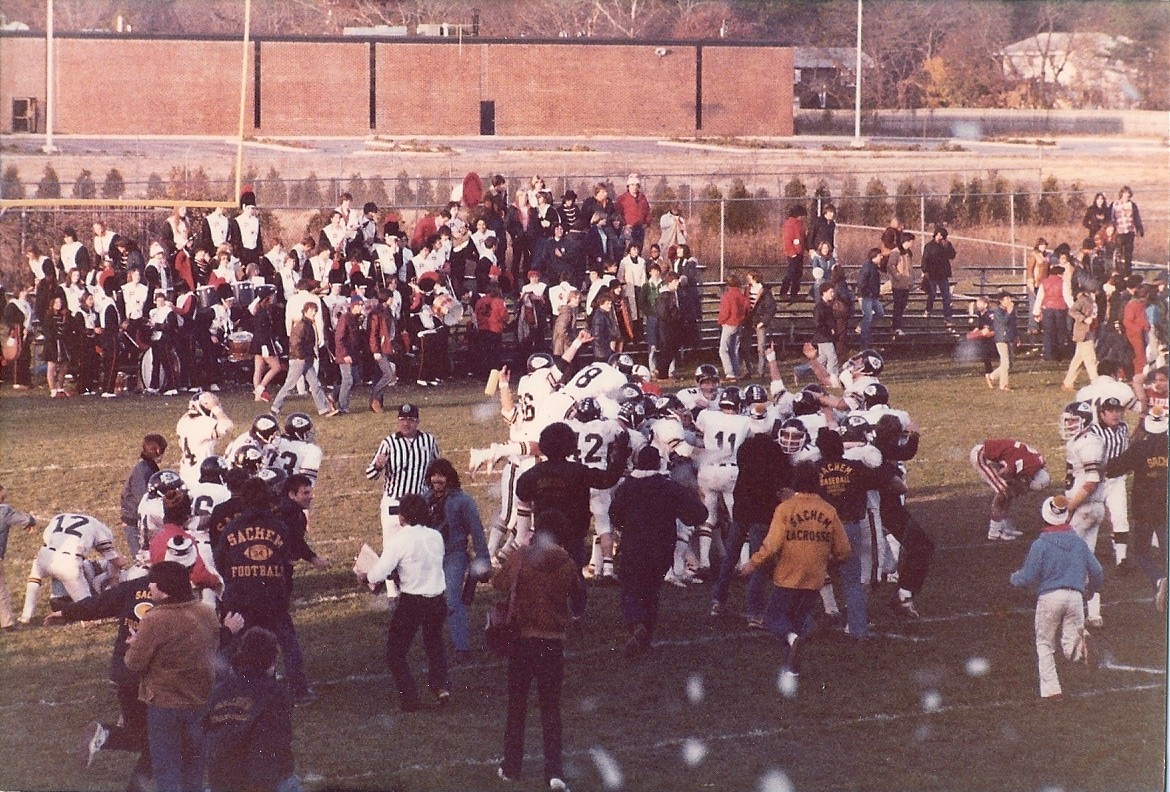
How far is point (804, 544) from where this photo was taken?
10133 millimetres

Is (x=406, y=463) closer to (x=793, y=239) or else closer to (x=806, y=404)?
(x=806, y=404)

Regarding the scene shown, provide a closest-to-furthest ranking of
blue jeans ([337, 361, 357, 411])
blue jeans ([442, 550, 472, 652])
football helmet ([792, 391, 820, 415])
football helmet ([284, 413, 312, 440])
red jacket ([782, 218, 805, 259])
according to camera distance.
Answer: blue jeans ([442, 550, 472, 652])
football helmet ([284, 413, 312, 440])
football helmet ([792, 391, 820, 415])
blue jeans ([337, 361, 357, 411])
red jacket ([782, 218, 805, 259])

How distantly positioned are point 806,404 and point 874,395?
0.58 metres

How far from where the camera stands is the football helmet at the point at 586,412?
11.8m

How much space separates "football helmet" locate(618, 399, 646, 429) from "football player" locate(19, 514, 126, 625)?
3825mm

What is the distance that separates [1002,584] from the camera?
42.6 ft

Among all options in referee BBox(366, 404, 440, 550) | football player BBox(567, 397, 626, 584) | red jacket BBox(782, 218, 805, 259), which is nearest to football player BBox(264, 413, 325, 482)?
referee BBox(366, 404, 440, 550)

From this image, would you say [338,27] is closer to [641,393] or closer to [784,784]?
[641,393]

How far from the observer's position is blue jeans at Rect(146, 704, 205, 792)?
25.5 feet

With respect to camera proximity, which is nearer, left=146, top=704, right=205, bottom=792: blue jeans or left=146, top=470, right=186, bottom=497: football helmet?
left=146, top=704, right=205, bottom=792: blue jeans

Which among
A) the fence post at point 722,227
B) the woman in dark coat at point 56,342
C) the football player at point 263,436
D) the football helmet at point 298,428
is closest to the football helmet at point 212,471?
the football player at point 263,436

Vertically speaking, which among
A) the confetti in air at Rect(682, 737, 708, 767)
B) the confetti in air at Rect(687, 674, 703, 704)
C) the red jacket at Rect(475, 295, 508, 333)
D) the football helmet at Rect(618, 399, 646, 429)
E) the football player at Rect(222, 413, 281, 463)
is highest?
the red jacket at Rect(475, 295, 508, 333)

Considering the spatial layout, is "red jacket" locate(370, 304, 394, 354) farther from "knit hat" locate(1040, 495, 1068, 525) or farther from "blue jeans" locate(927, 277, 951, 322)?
"knit hat" locate(1040, 495, 1068, 525)

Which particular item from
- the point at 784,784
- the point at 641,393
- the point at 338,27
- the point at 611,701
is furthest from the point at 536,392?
the point at 338,27
